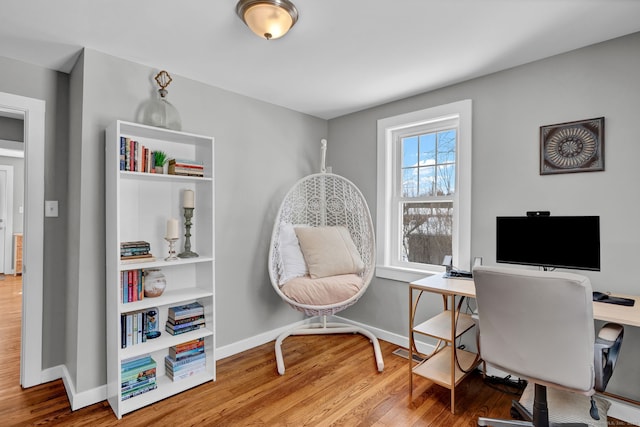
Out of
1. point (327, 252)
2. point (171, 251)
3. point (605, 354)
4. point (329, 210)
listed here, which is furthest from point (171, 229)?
point (605, 354)

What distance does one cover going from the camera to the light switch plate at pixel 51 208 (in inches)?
92.0

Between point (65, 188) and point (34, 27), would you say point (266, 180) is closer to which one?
point (65, 188)

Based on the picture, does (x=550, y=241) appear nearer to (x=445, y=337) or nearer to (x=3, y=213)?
(x=445, y=337)

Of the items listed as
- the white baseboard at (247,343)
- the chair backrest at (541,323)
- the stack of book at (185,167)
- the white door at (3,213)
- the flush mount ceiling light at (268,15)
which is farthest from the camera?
the white door at (3,213)

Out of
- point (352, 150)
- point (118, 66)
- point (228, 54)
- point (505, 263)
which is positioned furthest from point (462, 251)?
point (118, 66)

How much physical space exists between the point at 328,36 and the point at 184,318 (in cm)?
216

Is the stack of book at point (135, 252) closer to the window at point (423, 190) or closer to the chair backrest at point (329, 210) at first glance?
the chair backrest at point (329, 210)

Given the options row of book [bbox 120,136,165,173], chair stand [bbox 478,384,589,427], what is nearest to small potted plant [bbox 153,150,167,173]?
row of book [bbox 120,136,165,173]

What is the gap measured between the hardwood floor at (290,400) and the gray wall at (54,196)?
358mm

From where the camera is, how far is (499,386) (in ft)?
7.50

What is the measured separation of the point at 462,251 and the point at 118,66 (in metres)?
2.89

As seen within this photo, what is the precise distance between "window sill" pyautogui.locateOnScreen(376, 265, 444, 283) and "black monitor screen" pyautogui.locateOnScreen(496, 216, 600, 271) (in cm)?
70

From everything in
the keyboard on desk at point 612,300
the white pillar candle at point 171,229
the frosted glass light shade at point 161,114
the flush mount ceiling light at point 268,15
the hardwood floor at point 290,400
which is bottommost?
the hardwood floor at point 290,400

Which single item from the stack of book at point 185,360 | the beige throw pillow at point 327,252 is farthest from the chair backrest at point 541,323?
the stack of book at point 185,360
